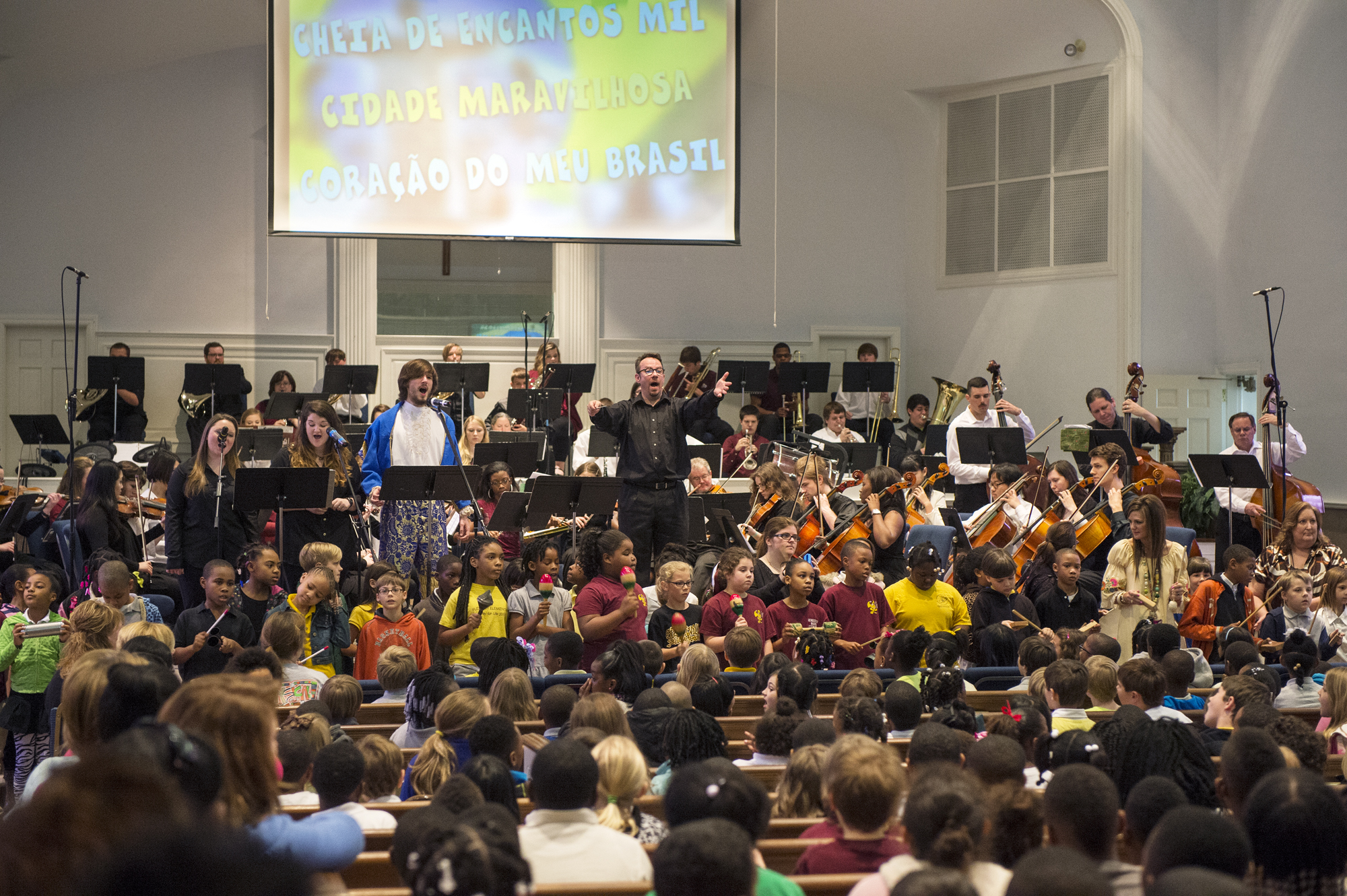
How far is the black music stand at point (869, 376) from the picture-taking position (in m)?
12.5

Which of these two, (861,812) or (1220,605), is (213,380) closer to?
(1220,605)

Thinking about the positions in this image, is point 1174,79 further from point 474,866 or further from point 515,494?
point 474,866

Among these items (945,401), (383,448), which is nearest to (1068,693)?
(383,448)

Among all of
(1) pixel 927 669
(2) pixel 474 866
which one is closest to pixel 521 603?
(1) pixel 927 669

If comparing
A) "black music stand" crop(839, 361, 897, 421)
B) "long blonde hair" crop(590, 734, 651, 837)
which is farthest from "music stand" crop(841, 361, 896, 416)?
"long blonde hair" crop(590, 734, 651, 837)

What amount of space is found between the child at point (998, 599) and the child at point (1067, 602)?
0.09 meters

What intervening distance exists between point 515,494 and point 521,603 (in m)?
1.02

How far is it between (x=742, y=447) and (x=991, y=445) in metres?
2.49

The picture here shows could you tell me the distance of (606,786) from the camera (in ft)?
10.8

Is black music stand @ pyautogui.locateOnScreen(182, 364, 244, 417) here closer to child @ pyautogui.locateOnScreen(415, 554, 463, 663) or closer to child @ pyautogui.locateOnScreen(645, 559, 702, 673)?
child @ pyautogui.locateOnScreen(415, 554, 463, 663)

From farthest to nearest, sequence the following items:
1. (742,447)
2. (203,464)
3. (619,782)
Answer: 1. (742,447)
2. (203,464)
3. (619,782)

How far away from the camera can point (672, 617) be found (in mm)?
6207

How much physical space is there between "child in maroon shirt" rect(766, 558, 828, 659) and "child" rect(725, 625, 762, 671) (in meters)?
0.65

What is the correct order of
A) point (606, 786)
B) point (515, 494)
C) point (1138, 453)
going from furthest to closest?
point (1138, 453) < point (515, 494) < point (606, 786)
